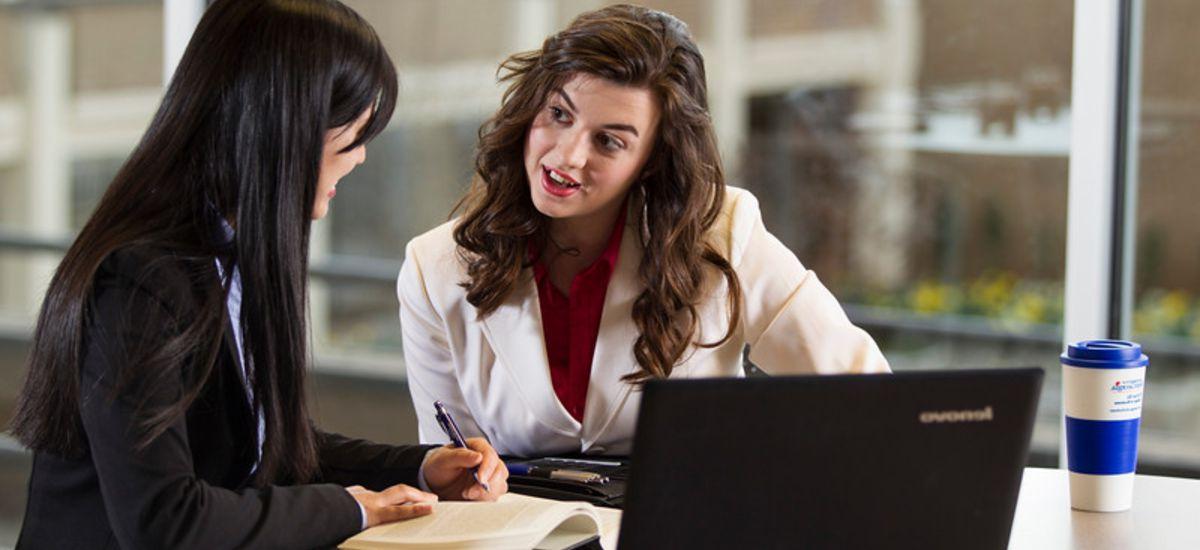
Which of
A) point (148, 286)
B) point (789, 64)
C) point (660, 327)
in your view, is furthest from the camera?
point (789, 64)

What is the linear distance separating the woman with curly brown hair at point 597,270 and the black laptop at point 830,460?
805 millimetres

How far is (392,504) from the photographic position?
1.55 meters

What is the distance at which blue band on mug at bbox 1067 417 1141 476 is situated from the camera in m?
1.76

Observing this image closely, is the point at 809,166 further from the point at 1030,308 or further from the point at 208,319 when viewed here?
the point at 208,319

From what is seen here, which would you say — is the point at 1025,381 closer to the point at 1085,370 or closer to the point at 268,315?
the point at 1085,370

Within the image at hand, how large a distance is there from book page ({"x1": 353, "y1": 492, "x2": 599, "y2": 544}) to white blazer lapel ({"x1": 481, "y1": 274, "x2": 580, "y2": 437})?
1.45ft

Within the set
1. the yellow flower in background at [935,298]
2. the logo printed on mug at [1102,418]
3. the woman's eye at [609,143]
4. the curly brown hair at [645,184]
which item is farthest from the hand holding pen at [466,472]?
the yellow flower in background at [935,298]

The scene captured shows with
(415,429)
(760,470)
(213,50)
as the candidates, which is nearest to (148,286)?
(213,50)

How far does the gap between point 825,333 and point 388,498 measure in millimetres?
798

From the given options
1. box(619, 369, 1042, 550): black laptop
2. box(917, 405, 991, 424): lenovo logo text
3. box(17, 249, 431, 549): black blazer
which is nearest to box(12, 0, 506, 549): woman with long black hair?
box(17, 249, 431, 549): black blazer

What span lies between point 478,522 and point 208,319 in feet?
1.15

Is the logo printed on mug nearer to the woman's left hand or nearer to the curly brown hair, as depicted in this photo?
the curly brown hair

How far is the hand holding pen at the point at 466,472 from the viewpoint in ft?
5.51

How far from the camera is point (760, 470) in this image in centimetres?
118
